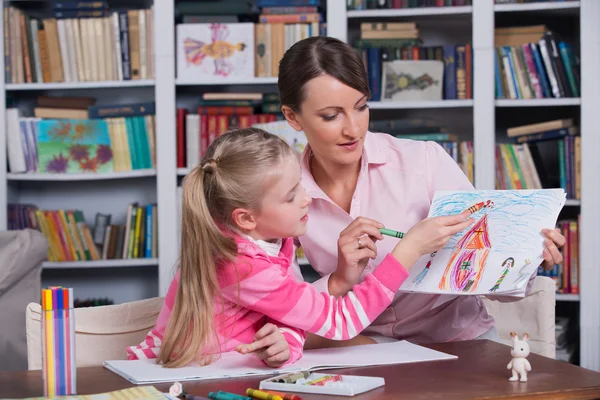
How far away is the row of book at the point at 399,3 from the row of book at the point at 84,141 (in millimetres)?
1045

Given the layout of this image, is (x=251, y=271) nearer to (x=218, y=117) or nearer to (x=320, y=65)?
(x=320, y=65)

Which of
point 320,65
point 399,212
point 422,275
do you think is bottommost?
point 422,275

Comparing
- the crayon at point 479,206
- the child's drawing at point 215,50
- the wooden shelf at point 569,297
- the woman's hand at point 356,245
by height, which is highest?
the child's drawing at point 215,50

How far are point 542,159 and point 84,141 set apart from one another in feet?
6.81

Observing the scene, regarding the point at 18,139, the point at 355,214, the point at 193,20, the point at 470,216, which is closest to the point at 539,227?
the point at 470,216

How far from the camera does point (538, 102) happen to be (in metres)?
3.56

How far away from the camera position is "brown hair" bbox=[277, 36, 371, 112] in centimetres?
176

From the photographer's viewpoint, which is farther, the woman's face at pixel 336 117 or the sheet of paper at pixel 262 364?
the woman's face at pixel 336 117

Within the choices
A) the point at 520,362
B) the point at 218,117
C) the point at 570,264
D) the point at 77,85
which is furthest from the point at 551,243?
the point at 77,85

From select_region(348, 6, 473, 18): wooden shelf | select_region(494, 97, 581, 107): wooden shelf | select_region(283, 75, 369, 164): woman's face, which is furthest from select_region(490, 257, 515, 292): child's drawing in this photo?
select_region(348, 6, 473, 18): wooden shelf

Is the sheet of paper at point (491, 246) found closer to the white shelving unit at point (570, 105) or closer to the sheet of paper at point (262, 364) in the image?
the sheet of paper at point (262, 364)

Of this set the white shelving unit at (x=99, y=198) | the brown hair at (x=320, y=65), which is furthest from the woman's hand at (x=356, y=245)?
the white shelving unit at (x=99, y=198)

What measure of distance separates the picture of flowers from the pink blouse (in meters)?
2.12

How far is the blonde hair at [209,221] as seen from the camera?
1328 mm
